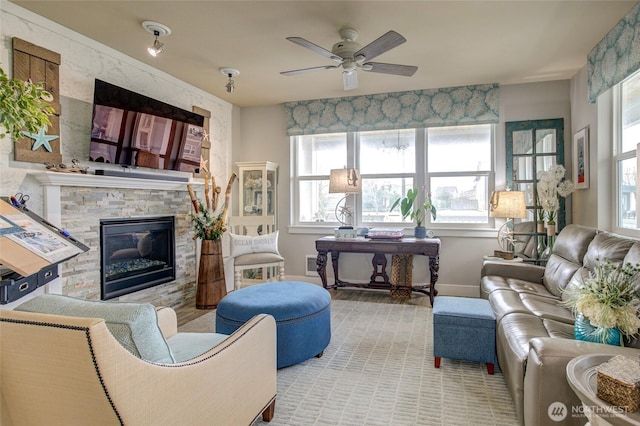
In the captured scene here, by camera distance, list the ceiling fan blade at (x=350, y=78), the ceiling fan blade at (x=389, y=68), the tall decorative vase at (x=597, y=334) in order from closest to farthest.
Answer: the tall decorative vase at (x=597, y=334) → the ceiling fan blade at (x=389, y=68) → the ceiling fan blade at (x=350, y=78)

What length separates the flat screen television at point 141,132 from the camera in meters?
3.07

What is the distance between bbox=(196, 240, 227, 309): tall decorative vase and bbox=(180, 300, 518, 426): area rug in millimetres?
1542

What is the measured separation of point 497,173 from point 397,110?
4.74 feet

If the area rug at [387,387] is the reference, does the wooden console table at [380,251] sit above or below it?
above

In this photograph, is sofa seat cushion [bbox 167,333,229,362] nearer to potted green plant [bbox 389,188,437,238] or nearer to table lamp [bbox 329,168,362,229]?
table lamp [bbox 329,168,362,229]

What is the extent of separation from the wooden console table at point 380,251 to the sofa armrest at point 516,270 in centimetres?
61

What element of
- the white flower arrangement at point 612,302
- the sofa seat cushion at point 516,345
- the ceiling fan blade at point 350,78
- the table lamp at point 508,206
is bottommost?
the sofa seat cushion at point 516,345

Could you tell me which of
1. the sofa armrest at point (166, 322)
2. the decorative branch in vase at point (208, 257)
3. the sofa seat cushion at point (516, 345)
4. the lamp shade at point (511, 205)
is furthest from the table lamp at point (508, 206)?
the sofa armrest at point (166, 322)

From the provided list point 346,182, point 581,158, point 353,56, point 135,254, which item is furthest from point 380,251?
point 135,254

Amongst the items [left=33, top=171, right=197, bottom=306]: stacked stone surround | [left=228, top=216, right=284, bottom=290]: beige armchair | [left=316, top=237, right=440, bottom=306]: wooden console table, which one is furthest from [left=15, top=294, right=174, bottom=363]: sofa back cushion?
[left=316, top=237, right=440, bottom=306]: wooden console table

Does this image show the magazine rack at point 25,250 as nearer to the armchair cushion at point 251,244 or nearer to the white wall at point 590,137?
the armchair cushion at point 251,244

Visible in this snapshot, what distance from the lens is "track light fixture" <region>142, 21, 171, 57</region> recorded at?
2786 mm

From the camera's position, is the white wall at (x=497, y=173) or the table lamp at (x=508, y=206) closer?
the table lamp at (x=508, y=206)

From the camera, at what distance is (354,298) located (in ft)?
14.6
